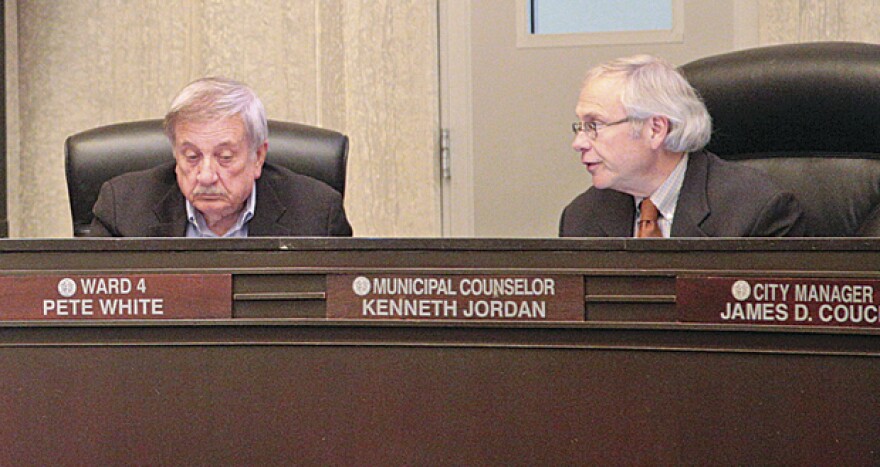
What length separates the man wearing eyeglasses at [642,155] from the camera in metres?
2.05

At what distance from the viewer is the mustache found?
6.86ft

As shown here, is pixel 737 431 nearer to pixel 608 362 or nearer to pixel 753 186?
pixel 608 362

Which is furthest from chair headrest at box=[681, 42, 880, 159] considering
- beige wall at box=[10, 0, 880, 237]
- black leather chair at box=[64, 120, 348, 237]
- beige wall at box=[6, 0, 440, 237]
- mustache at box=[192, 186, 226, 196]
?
beige wall at box=[6, 0, 440, 237]

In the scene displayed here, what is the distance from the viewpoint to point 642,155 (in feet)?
6.90

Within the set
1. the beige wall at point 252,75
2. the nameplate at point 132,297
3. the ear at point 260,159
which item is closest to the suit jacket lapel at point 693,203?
the ear at point 260,159

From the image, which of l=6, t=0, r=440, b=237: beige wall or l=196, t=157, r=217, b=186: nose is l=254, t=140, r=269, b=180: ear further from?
l=6, t=0, r=440, b=237: beige wall

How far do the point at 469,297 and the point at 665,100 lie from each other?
1071 millimetres

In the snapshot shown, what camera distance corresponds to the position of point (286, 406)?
1176mm

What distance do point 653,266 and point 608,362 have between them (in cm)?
10

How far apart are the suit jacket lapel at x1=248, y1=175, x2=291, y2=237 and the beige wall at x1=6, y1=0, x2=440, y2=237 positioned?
48.2 inches

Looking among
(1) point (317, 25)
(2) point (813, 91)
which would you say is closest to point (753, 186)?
(2) point (813, 91)

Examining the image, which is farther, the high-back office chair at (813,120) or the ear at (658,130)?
the ear at (658,130)

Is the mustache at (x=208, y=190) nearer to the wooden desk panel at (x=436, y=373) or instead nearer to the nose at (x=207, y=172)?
the nose at (x=207, y=172)

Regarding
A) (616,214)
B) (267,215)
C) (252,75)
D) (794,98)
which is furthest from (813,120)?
(252,75)
